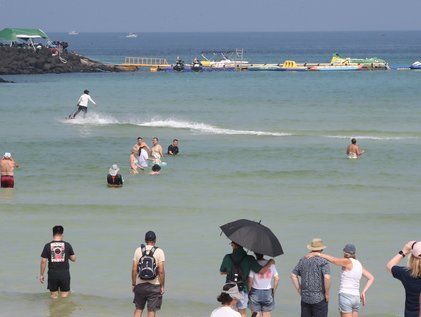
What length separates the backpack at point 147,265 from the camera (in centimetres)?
1004

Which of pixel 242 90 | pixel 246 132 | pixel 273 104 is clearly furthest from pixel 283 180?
pixel 242 90

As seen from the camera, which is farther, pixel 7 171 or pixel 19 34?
pixel 19 34

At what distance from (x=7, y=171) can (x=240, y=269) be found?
41.5 feet

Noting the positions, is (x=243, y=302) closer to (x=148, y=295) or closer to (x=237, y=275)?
(x=237, y=275)

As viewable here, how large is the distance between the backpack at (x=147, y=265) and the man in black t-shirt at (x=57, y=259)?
1602 millimetres

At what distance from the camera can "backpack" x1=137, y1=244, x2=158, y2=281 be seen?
1004 centimetres

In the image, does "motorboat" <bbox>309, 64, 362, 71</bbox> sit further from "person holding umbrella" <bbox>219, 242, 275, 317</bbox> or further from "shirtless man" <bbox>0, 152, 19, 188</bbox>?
"person holding umbrella" <bbox>219, 242, 275, 317</bbox>

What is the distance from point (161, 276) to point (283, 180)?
43.4 ft

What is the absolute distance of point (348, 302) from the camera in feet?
33.1

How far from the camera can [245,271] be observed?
31.6ft

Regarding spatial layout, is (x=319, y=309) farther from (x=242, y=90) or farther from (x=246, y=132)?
(x=242, y=90)

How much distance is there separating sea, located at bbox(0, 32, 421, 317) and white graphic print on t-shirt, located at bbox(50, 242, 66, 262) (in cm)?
85

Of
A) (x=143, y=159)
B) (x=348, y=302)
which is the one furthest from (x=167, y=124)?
(x=348, y=302)

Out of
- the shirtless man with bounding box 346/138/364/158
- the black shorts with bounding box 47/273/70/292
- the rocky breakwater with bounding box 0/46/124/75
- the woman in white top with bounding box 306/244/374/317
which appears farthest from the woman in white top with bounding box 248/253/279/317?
the rocky breakwater with bounding box 0/46/124/75
